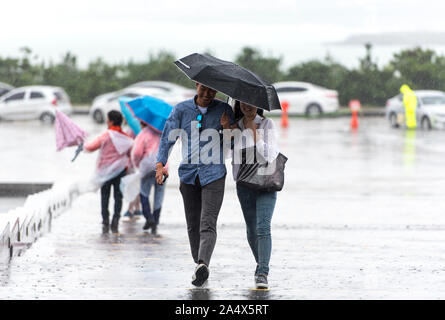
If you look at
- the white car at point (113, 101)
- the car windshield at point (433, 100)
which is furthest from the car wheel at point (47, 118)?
the car windshield at point (433, 100)

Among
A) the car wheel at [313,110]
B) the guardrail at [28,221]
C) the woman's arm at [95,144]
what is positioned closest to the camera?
the guardrail at [28,221]

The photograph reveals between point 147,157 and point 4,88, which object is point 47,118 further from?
point 147,157

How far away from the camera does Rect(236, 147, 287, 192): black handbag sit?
8.31 meters

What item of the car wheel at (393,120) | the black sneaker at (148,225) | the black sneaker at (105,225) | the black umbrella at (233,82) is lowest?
the black sneaker at (105,225)

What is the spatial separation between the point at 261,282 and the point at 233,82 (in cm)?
156

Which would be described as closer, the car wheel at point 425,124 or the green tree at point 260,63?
the car wheel at point 425,124

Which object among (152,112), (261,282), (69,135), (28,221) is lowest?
(261,282)

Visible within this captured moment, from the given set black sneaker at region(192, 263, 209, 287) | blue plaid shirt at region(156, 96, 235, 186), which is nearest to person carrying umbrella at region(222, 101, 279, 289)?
blue plaid shirt at region(156, 96, 235, 186)

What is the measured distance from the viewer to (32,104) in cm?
3759

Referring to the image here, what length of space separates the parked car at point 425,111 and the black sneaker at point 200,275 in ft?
79.0

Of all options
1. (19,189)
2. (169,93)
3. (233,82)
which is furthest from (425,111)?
(233,82)

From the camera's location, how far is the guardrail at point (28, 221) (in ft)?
31.3

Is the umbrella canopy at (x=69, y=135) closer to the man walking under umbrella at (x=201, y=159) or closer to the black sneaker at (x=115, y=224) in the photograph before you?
the black sneaker at (x=115, y=224)
